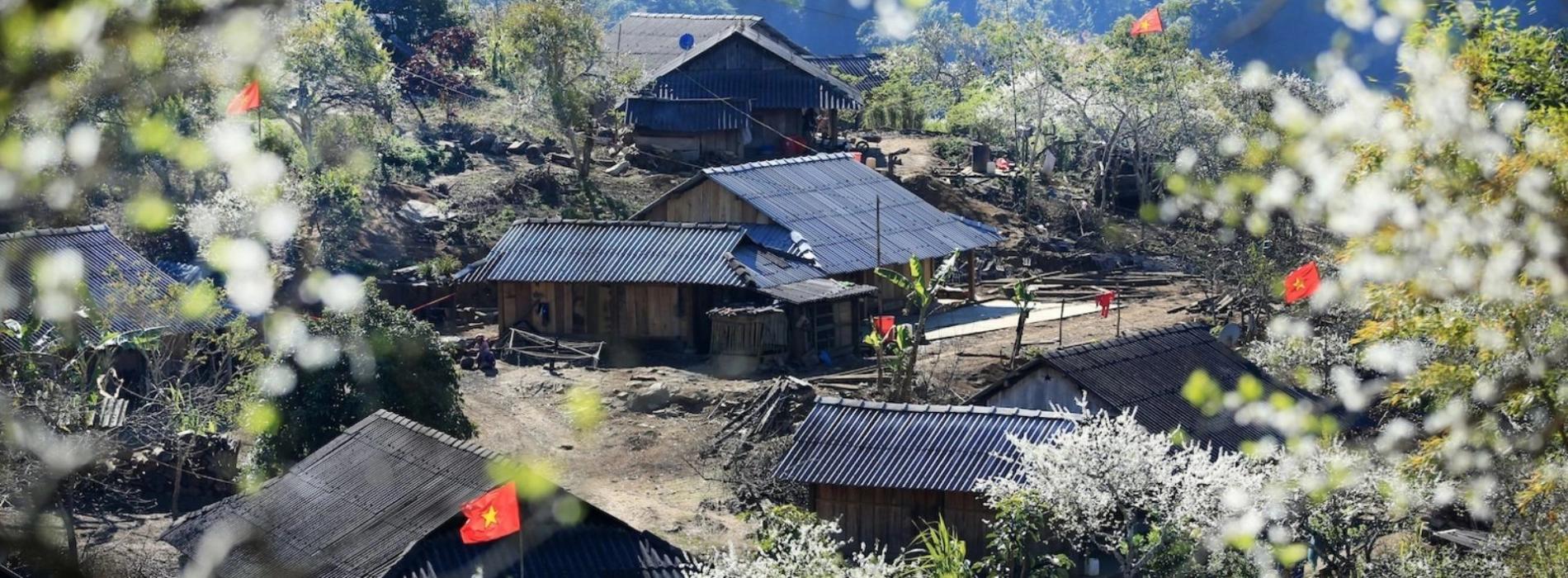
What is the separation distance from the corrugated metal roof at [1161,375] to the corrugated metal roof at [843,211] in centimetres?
835

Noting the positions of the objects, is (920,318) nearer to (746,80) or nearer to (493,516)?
(493,516)

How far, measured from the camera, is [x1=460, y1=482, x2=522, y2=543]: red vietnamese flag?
11.7m

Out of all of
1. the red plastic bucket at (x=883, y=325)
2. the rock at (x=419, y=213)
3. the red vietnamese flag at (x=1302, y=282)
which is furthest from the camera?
the rock at (x=419, y=213)

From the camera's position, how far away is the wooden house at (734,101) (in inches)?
1427

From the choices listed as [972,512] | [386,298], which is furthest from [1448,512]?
[386,298]

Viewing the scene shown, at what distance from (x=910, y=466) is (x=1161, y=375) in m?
3.93

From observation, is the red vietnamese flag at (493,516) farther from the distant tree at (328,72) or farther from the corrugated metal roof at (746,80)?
the corrugated metal roof at (746,80)

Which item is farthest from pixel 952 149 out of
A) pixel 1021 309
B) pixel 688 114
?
pixel 1021 309

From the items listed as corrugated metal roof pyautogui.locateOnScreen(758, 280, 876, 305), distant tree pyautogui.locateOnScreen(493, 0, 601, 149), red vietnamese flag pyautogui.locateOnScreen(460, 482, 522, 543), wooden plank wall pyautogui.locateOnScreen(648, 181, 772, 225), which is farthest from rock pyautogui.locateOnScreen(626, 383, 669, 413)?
distant tree pyautogui.locateOnScreen(493, 0, 601, 149)

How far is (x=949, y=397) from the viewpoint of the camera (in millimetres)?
21859

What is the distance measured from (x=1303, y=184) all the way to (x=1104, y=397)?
6.25 metres

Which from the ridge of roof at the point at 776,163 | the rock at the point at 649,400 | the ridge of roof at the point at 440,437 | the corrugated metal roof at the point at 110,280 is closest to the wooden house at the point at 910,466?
the ridge of roof at the point at 440,437

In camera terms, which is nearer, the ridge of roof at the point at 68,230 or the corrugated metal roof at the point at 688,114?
the ridge of roof at the point at 68,230

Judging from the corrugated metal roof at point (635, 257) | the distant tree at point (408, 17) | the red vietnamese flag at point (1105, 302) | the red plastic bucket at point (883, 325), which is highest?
the distant tree at point (408, 17)
